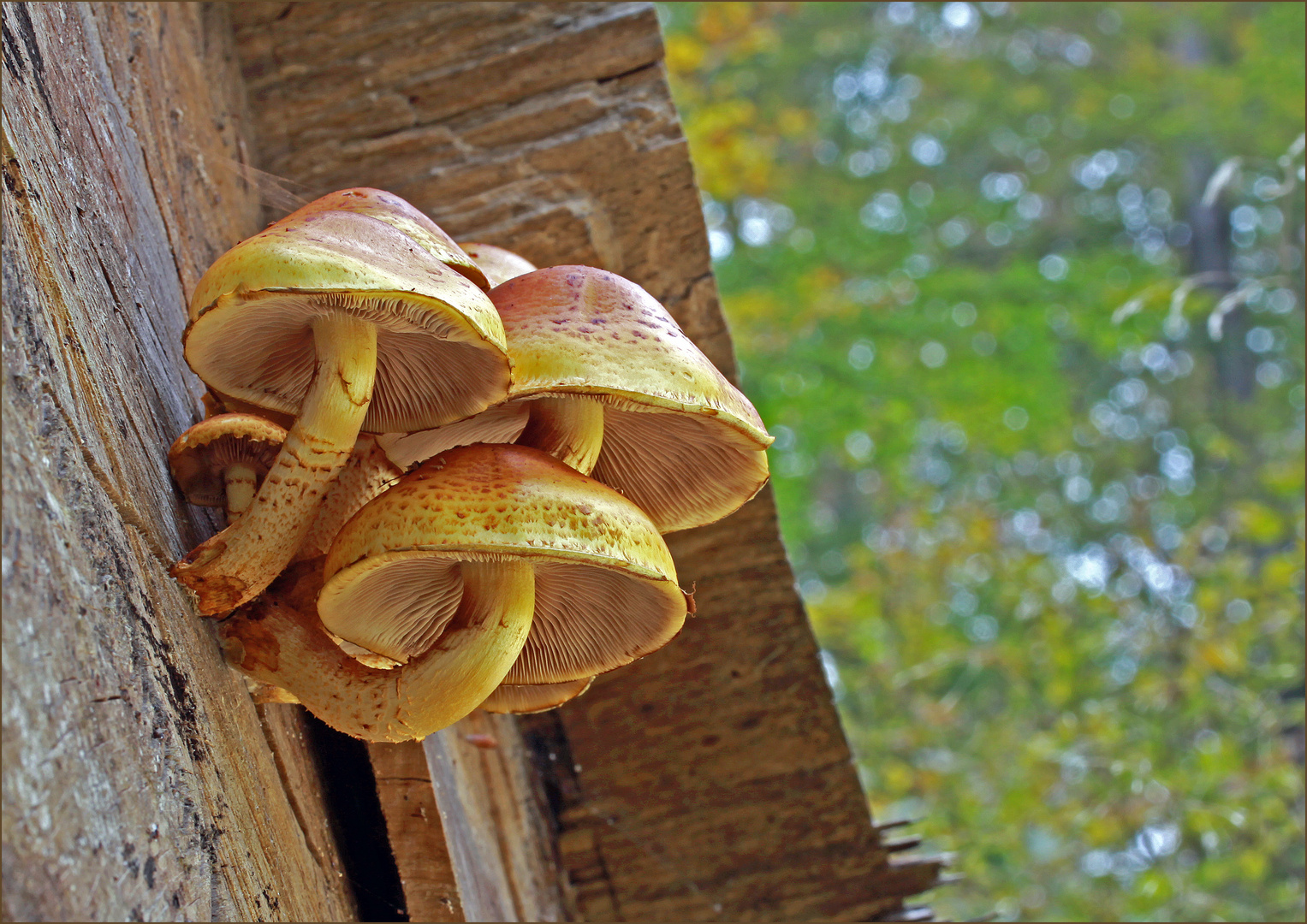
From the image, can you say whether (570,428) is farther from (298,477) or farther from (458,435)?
(298,477)

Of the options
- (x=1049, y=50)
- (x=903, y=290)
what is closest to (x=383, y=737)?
(x=903, y=290)

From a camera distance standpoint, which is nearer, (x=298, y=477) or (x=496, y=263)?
(x=298, y=477)

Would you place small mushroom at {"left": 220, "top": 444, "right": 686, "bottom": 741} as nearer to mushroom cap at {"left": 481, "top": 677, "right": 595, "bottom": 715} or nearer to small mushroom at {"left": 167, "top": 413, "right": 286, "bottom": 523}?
mushroom cap at {"left": 481, "top": 677, "right": 595, "bottom": 715}

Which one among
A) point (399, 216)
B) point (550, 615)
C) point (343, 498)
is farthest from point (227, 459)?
point (550, 615)

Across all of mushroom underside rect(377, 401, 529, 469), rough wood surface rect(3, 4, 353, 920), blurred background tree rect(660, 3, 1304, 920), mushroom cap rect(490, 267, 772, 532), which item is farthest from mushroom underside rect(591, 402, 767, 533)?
blurred background tree rect(660, 3, 1304, 920)

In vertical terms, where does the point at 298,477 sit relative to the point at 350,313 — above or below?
below

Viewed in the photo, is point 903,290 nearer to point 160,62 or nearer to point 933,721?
point 933,721
